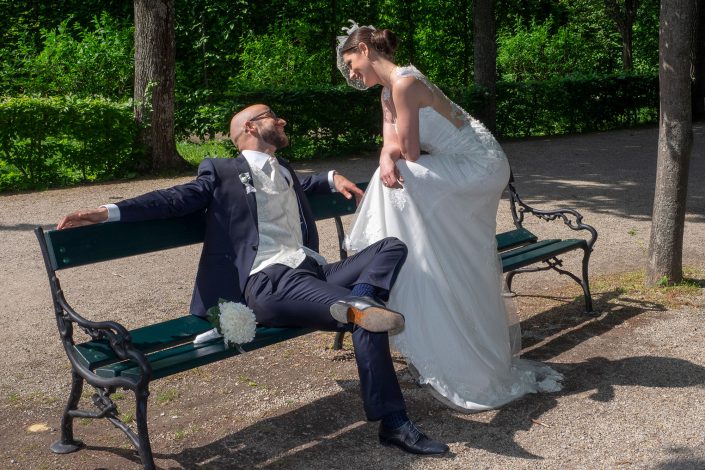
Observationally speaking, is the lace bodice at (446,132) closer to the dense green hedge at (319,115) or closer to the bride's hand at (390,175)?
the bride's hand at (390,175)

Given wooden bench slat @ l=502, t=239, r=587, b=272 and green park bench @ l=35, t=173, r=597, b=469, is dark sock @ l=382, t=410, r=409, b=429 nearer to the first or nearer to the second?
green park bench @ l=35, t=173, r=597, b=469

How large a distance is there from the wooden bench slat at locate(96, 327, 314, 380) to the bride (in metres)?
0.64

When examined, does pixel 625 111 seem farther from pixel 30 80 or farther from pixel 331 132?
pixel 30 80

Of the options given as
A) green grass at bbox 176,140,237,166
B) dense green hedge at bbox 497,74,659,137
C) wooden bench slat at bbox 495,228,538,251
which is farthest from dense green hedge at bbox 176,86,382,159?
wooden bench slat at bbox 495,228,538,251

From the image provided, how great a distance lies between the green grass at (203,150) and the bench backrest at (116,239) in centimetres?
909

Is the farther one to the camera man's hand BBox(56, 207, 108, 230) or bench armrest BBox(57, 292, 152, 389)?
man's hand BBox(56, 207, 108, 230)

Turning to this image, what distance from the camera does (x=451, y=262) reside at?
4660mm

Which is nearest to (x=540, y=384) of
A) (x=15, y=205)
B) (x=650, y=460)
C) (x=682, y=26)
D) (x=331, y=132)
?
(x=650, y=460)

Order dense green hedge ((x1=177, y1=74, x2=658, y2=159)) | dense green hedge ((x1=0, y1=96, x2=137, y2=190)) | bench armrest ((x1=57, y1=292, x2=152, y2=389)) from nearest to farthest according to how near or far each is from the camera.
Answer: bench armrest ((x1=57, y1=292, x2=152, y2=389)) < dense green hedge ((x1=0, y1=96, x2=137, y2=190)) < dense green hedge ((x1=177, y1=74, x2=658, y2=159))

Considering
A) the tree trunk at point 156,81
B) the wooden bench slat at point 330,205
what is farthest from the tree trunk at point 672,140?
the tree trunk at point 156,81

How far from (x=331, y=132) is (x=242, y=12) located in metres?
4.69

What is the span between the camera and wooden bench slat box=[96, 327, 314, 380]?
12.6 feet

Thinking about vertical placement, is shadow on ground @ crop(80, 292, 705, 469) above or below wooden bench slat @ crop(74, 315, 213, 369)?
below

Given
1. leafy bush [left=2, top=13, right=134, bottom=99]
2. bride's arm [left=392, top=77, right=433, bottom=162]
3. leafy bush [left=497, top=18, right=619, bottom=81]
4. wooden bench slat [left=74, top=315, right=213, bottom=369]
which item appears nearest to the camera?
wooden bench slat [left=74, top=315, right=213, bottom=369]
